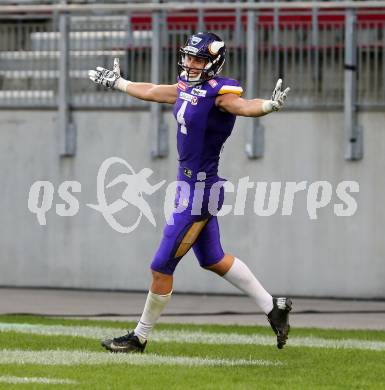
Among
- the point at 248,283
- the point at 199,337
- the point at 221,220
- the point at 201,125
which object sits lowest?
the point at 199,337

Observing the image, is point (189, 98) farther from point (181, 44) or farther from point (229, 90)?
point (181, 44)

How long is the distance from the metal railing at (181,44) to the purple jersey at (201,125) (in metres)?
5.39

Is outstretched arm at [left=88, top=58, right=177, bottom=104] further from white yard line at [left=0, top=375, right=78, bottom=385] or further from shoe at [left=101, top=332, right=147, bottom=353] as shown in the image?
white yard line at [left=0, top=375, right=78, bottom=385]

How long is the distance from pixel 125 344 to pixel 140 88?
75.1 inches

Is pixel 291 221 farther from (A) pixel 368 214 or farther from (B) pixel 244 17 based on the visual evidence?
(B) pixel 244 17

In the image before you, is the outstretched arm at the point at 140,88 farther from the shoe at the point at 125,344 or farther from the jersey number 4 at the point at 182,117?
the shoe at the point at 125,344

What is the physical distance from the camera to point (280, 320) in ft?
32.1

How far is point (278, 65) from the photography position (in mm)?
15258

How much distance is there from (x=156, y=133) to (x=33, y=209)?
1.70 metres

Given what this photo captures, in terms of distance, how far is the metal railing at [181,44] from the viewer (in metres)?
15.0

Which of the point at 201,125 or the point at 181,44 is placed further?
the point at 181,44
